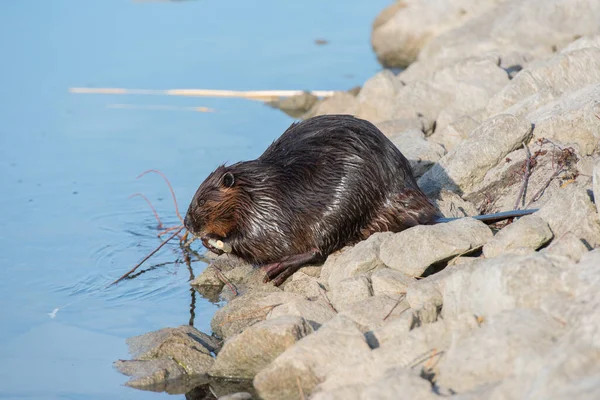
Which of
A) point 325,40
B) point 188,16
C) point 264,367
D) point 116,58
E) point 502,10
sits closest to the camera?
point 264,367

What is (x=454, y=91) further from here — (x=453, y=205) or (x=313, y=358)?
(x=313, y=358)

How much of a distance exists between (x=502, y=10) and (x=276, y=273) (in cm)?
769

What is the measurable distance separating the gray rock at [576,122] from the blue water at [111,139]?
2806 mm

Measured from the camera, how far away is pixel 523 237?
5254 millimetres

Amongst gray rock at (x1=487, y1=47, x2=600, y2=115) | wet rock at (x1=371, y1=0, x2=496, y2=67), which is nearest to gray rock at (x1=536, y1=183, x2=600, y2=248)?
gray rock at (x1=487, y1=47, x2=600, y2=115)

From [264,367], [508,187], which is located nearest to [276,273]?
[264,367]

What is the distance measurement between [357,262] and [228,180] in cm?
108

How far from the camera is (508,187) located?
6.86 meters

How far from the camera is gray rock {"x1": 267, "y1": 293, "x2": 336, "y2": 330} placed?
5516 millimetres

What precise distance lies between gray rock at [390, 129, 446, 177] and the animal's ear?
1.98m

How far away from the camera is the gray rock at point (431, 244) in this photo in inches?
217

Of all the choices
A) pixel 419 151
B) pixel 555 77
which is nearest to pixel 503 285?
pixel 419 151

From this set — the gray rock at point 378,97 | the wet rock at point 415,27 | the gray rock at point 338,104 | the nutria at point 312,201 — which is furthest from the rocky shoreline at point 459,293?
the wet rock at point 415,27

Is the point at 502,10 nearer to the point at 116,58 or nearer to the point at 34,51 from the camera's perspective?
the point at 116,58
